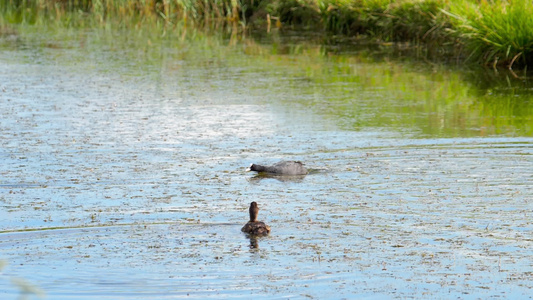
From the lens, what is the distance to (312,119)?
12516 millimetres

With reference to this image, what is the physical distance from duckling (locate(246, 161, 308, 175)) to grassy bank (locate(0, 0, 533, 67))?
905cm

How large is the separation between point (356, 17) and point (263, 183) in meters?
14.4

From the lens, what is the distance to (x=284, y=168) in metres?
9.15

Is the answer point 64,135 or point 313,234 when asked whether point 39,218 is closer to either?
point 313,234

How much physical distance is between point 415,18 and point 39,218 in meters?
14.2

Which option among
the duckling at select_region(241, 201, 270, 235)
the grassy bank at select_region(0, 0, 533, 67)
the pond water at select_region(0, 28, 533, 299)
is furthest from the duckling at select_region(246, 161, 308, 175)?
the grassy bank at select_region(0, 0, 533, 67)

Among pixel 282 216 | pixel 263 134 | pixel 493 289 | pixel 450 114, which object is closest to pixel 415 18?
pixel 450 114

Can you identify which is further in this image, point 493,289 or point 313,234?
point 313,234

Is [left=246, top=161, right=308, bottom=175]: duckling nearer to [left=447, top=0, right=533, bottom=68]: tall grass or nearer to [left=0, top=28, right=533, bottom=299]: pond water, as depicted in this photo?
[left=0, top=28, right=533, bottom=299]: pond water

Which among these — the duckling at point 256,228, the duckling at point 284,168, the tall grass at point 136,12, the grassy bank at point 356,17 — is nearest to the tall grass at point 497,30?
the grassy bank at point 356,17

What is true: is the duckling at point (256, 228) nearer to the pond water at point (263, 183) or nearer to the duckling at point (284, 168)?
the pond water at point (263, 183)

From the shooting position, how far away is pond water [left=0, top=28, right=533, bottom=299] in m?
6.27

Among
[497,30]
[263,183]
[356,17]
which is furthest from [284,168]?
[356,17]

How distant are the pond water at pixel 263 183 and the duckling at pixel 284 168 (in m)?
0.10
